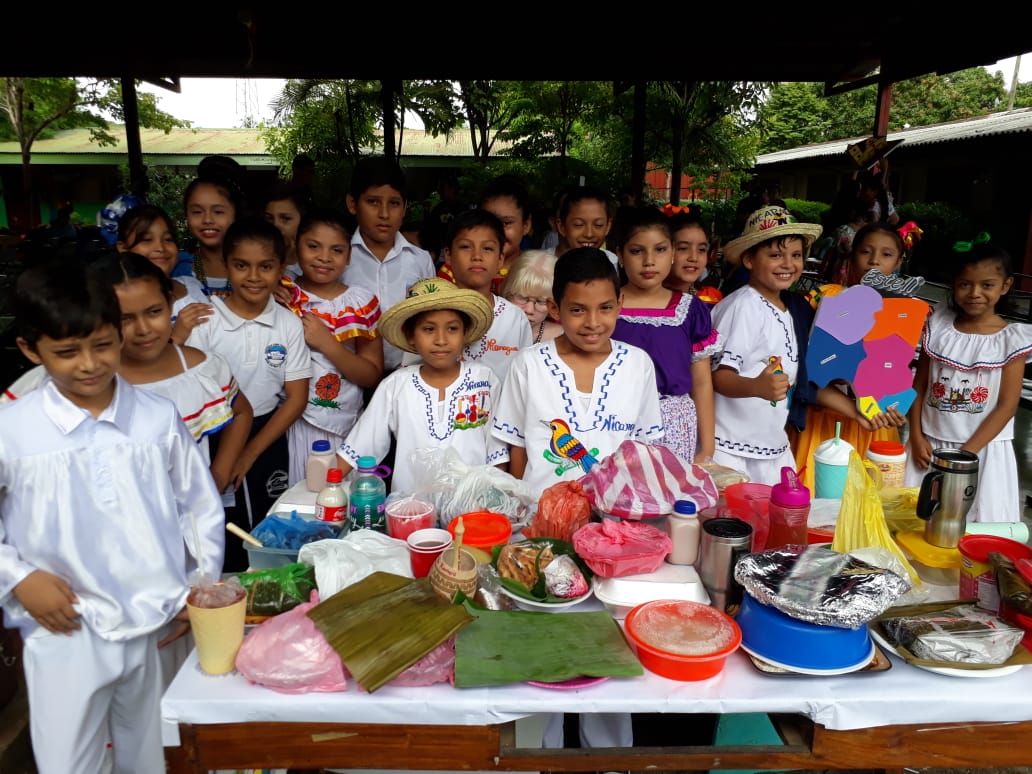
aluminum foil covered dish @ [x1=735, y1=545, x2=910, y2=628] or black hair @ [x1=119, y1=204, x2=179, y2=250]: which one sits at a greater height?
black hair @ [x1=119, y1=204, x2=179, y2=250]

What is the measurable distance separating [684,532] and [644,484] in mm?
168

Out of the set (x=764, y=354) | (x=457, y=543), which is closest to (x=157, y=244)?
(x=457, y=543)

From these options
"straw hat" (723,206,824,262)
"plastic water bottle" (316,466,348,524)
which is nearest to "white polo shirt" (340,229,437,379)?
"plastic water bottle" (316,466,348,524)

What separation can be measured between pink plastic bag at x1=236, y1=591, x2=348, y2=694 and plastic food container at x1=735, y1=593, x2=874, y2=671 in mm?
920

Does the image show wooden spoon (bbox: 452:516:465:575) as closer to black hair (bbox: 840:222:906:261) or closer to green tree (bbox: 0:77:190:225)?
black hair (bbox: 840:222:906:261)

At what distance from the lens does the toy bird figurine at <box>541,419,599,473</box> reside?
8.01 feet

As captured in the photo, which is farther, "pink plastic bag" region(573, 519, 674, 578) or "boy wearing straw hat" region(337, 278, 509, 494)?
"boy wearing straw hat" region(337, 278, 509, 494)

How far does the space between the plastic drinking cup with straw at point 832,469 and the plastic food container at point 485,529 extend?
1172 mm

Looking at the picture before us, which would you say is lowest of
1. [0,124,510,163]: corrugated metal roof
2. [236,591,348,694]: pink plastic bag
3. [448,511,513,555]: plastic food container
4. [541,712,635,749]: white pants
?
[541,712,635,749]: white pants

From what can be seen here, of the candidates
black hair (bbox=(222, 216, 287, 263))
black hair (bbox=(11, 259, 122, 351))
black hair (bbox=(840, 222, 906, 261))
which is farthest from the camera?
black hair (bbox=(840, 222, 906, 261))

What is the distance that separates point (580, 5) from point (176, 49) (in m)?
4.48

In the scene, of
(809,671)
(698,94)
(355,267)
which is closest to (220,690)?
(809,671)

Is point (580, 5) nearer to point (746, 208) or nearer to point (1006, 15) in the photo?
point (746, 208)

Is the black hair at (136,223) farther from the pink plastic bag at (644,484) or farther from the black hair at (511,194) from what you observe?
the pink plastic bag at (644,484)
